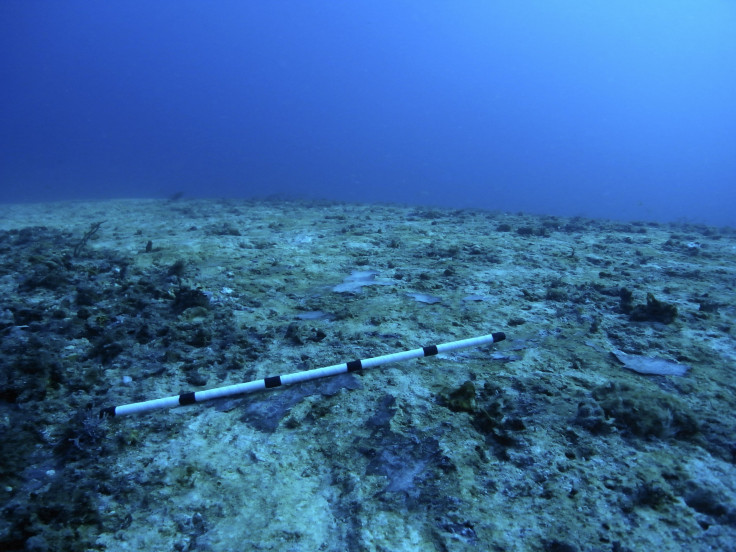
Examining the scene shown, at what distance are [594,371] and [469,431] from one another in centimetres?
132

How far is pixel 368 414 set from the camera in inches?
108

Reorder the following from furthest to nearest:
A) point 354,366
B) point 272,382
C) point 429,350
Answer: point 429,350 → point 354,366 → point 272,382

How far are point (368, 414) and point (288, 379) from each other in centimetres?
68

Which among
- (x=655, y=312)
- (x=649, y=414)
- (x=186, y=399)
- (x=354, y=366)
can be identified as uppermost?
(x=655, y=312)

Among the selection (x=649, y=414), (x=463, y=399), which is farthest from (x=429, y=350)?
(x=649, y=414)

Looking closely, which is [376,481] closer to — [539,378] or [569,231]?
[539,378]

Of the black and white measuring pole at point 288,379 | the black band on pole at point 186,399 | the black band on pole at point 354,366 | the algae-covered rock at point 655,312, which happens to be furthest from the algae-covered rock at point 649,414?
the black band on pole at point 186,399

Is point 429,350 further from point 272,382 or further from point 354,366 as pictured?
point 272,382

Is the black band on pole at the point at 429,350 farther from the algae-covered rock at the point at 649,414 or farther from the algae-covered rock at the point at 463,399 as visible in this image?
the algae-covered rock at the point at 649,414

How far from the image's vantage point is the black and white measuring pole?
8.82 ft

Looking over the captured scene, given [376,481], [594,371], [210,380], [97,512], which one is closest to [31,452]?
[97,512]

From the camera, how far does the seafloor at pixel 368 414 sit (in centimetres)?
196

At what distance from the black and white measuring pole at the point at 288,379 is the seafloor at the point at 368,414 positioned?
0.23 feet

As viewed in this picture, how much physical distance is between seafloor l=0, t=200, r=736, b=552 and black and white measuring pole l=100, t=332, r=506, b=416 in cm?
7
